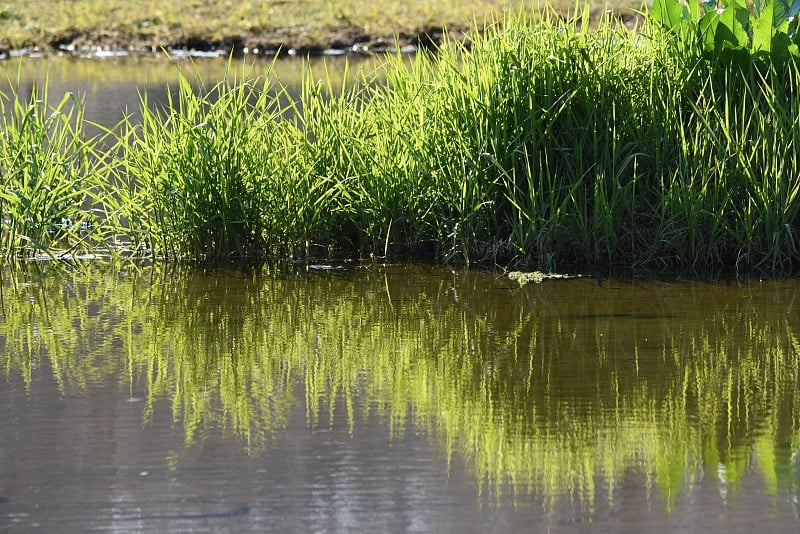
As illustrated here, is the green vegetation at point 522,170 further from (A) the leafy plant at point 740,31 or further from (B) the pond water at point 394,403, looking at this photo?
(B) the pond water at point 394,403

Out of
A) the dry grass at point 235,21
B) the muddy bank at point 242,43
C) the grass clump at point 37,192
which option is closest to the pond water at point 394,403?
the grass clump at point 37,192

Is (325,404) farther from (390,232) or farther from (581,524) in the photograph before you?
(390,232)

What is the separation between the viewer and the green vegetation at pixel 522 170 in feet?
17.0

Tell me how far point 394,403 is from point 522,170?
1996mm

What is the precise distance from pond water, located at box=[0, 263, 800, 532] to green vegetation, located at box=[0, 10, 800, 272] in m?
0.26


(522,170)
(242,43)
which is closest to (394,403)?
(522,170)

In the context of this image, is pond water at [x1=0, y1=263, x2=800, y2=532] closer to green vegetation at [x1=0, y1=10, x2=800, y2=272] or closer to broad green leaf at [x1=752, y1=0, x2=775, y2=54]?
green vegetation at [x1=0, y1=10, x2=800, y2=272]

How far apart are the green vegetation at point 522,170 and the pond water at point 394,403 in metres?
0.26

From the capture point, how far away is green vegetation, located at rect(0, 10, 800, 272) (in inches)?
204

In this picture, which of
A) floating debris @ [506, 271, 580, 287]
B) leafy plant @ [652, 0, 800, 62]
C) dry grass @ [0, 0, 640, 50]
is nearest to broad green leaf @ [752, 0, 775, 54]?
leafy plant @ [652, 0, 800, 62]

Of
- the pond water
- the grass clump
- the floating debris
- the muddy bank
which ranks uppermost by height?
the muddy bank

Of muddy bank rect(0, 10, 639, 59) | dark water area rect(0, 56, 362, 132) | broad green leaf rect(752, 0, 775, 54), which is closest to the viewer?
broad green leaf rect(752, 0, 775, 54)

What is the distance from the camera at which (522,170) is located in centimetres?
534

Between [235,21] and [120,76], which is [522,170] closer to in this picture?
[120,76]
